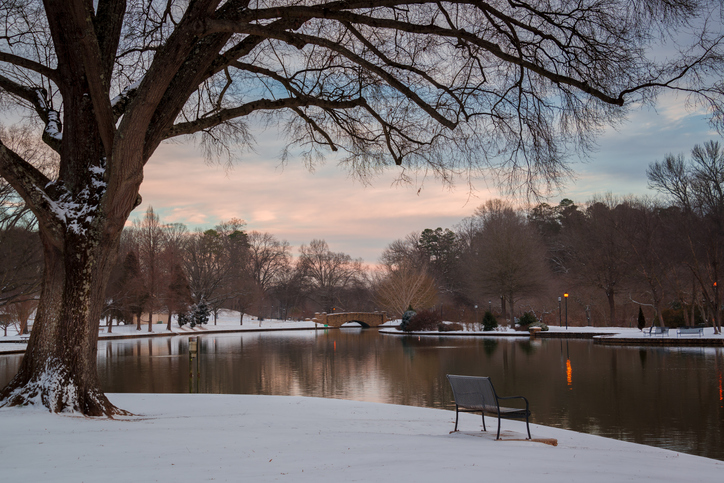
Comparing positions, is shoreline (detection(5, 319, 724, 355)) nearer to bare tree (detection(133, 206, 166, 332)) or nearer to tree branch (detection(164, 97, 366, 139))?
bare tree (detection(133, 206, 166, 332))

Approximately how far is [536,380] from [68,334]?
11.6 m

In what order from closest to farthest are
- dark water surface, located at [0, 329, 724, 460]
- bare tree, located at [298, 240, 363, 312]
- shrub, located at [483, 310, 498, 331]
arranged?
→ dark water surface, located at [0, 329, 724, 460] → shrub, located at [483, 310, 498, 331] → bare tree, located at [298, 240, 363, 312]

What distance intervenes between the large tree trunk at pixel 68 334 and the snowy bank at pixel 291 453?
391 millimetres

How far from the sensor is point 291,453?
477 cm

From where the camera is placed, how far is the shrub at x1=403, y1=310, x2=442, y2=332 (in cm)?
4475

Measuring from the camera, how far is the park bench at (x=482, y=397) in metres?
6.53

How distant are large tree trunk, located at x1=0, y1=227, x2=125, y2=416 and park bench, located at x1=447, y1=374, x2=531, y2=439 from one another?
4.43m

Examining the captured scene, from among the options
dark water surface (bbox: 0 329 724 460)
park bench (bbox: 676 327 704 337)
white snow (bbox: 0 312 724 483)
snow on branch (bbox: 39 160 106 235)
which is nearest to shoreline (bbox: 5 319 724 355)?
park bench (bbox: 676 327 704 337)

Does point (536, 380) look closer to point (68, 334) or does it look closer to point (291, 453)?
point (291, 453)

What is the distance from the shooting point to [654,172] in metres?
32.7

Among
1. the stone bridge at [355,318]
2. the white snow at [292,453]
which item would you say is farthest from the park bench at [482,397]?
the stone bridge at [355,318]

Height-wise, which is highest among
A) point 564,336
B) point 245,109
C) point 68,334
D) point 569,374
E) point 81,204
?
point 245,109

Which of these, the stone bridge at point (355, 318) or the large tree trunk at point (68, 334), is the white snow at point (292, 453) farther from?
the stone bridge at point (355, 318)

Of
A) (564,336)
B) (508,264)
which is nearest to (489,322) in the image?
(508,264)
